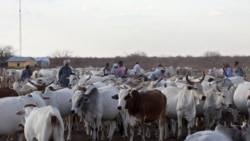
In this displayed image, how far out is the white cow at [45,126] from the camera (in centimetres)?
911

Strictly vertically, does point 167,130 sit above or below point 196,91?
below

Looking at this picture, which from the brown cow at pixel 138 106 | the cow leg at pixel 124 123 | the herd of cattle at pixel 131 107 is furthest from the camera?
the cow leg at pixel 124 123

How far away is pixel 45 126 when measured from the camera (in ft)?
29.9

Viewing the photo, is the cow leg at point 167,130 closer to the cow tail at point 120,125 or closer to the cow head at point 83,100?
the cow tail at point 120,125

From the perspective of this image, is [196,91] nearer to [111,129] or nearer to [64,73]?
[111,129]

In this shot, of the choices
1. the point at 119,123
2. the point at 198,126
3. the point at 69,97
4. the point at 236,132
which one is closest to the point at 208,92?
the point at 198,126

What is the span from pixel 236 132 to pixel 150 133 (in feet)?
23.8

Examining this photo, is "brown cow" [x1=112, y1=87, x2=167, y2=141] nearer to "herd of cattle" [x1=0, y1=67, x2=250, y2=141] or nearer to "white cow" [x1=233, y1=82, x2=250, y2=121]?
"herd of cattle" [x1=0, y1=67, x2=250, y2=141]

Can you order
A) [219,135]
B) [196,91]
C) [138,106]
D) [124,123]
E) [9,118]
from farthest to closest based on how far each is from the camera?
[124,123] < [196,91] < [138,106] < [9,118] < [219,135]

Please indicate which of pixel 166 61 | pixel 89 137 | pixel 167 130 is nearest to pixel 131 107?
pixel 89 137

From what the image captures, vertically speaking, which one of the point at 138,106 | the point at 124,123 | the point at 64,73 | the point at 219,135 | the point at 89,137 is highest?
the point at 64,73

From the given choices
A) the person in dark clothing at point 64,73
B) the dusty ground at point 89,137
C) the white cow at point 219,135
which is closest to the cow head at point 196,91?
the dusty ground at point 89,137

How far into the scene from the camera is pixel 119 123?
15555 millimetres

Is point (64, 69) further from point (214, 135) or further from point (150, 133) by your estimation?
point (214, 135)
